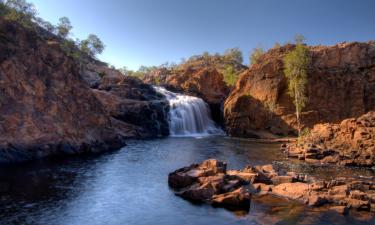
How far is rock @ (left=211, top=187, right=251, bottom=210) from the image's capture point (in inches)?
1000

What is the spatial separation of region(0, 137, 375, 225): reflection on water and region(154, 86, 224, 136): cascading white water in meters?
29.3

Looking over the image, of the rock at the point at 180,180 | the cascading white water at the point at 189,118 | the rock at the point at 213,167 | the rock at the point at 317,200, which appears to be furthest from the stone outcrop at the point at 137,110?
the rock at the point at 317,200

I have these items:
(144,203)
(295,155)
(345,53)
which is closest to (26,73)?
(144,203)

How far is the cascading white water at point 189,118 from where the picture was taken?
76188 mm

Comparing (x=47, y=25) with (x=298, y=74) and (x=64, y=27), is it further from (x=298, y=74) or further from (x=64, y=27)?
(x=298, y=74)

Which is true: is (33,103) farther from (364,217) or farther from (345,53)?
(345,53)

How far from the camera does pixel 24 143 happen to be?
1636 inches

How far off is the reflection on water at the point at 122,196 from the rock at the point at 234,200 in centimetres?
63

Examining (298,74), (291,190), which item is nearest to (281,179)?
(291,190)

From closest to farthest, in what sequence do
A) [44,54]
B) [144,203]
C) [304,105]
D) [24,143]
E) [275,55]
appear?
[144,203]
[24,143]
[44,54]
[304,105]
[275,55]

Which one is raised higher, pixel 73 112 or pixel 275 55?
pixel 275 55

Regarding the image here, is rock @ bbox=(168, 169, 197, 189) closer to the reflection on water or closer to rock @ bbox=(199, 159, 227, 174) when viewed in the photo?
the reflection on water

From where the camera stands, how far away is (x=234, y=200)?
25.5m

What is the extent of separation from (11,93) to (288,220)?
33.9 metres
